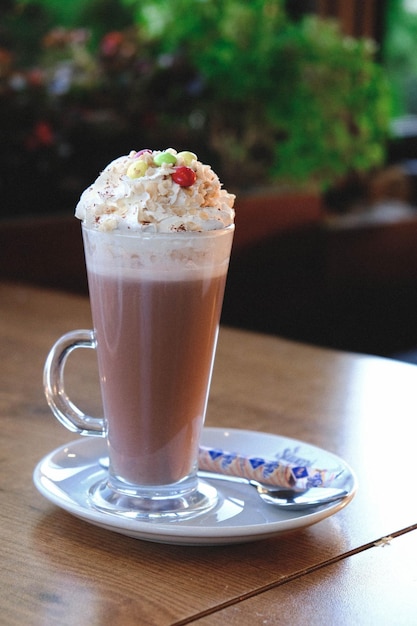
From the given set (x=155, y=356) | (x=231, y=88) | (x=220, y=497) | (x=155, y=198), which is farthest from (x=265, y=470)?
(x=231, y=88)

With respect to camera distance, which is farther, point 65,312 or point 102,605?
point 65,312

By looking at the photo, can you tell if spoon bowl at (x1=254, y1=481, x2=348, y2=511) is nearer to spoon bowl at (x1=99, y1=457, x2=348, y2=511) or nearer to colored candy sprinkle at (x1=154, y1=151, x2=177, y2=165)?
spoon bowl at (x1=99, y1=457, x2=348, y2=511)

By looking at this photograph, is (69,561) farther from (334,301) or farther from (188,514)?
(334,301)

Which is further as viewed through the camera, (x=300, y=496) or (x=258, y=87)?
(x=258, y=87)

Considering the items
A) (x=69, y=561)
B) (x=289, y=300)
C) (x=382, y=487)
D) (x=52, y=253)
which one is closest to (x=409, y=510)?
(x=382, y=487)

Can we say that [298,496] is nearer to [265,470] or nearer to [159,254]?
[265,470]

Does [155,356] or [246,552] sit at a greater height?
[155,356]
